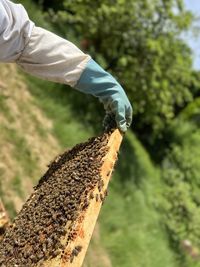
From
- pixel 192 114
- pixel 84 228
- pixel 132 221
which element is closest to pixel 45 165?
pixel 132 221

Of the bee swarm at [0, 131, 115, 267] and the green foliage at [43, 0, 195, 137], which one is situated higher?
the bee swarm at [0, 131, 115, 267]

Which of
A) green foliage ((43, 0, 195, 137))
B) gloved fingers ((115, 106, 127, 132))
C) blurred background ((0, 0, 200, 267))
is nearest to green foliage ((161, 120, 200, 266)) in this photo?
blurred background ((0, 0, 200, 267))

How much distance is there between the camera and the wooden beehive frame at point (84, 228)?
3.12 m

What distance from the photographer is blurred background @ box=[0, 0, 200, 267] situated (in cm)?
883

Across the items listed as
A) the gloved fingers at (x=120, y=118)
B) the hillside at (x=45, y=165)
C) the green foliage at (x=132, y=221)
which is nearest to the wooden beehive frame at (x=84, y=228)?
the gloved fingers at (x=120, y=118)

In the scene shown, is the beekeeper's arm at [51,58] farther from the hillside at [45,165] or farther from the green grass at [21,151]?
the green grass at [21,151]

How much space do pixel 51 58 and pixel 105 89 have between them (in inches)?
17.4

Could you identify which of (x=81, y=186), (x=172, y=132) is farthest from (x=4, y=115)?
(x=172, y=132)

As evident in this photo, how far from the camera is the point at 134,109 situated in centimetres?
1238

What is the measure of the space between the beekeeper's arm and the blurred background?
3.99 meters

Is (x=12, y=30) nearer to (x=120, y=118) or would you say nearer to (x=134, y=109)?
(x=120, y=118)

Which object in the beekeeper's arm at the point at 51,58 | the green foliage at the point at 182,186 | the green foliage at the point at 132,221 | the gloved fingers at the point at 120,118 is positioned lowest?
the green foliage at the point at 182,186

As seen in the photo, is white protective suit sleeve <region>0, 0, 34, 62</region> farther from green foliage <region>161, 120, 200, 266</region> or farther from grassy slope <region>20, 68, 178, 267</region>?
green foliage <region>161, 120, 200, 266</region>

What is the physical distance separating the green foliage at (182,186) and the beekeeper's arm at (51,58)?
7950 mm
